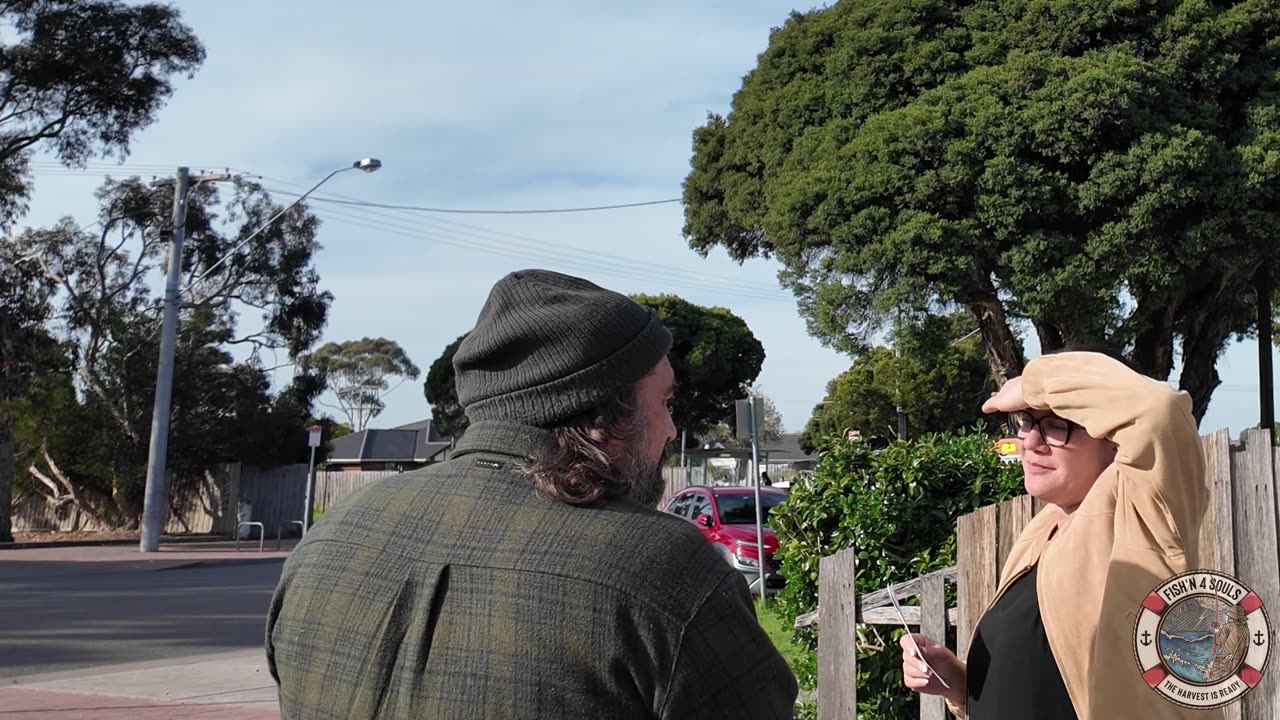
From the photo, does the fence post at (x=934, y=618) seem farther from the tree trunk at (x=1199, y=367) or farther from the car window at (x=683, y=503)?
the tree trunk at (x=1199, y=367)

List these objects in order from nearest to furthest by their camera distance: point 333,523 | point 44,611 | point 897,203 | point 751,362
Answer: point 333,523
point 44,611
point 897,203
point 751,362

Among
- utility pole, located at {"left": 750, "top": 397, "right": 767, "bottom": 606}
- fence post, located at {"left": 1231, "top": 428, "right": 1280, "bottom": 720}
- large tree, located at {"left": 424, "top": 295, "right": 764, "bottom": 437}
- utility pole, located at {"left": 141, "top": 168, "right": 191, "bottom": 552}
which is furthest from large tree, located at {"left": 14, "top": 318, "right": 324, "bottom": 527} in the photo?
fence post, located at {"left": 1231, "top": 428, "right": 1280, "bottom": 720}

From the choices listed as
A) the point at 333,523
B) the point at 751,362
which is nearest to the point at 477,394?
the point at 333,523

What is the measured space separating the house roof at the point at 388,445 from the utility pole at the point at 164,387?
3701 cm

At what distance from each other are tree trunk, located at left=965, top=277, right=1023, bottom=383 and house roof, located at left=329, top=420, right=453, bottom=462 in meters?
43.8

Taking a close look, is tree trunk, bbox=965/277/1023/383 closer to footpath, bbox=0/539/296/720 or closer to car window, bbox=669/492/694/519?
car window, bbox=669/492/694/519

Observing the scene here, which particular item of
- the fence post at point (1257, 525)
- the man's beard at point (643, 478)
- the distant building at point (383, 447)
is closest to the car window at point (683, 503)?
the fence post at point (1257, 525)

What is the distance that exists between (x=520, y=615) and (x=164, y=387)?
2545 cm

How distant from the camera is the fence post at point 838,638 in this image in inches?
165

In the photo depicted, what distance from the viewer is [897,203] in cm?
2023

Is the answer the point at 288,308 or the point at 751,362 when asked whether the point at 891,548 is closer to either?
the point at 288,308

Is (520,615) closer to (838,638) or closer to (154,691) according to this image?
(838,638)

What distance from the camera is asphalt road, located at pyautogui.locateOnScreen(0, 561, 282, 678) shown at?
36.4 ft

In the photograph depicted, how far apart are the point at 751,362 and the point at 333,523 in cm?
4737
